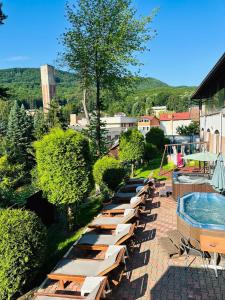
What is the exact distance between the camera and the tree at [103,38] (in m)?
17.8

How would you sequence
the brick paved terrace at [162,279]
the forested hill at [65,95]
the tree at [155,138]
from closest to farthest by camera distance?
the brick paved terrace at [162,279] → the tree at [155,138] → the forested hill at [65,95]

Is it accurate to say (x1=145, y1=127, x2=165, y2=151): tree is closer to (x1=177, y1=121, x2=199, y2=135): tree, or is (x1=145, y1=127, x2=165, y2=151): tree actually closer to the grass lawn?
the grass lawn

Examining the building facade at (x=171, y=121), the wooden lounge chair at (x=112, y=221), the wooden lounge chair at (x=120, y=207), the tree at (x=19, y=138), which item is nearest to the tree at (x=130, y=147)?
the wooden lounge chair at (x=120, y=207)

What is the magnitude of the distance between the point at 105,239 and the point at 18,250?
122 inches

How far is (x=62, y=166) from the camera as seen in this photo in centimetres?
959

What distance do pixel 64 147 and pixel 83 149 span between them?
35.7 inches

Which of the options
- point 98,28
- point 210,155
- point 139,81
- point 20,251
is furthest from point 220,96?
point 20,251

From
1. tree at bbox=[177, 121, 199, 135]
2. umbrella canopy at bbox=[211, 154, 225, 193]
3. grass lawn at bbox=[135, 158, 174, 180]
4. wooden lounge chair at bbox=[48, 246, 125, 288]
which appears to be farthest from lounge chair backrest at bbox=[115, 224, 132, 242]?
tree at bbox=[177, 121, 199, 135]

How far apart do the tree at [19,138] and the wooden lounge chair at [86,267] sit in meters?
28.8

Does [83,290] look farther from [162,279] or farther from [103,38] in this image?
[103,38]

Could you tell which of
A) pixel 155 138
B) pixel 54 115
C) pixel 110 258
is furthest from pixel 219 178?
pixel 54 115

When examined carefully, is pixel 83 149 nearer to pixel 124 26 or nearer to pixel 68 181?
pixel 68 181

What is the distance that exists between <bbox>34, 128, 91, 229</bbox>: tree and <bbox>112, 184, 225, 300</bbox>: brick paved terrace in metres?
2.99

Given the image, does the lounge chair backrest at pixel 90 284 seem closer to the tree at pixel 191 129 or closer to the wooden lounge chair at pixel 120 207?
the wooden lounge chair at pixel 120 207
